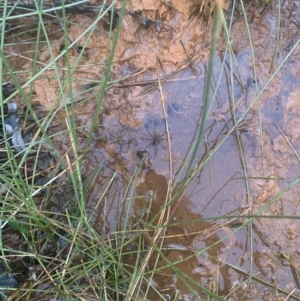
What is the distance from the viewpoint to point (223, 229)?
1.17m

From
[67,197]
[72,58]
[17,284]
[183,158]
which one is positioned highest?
[72,58]

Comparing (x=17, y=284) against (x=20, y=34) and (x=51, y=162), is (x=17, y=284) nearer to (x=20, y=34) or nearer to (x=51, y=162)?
(x=51, y=162)

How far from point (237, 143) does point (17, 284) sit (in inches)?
29.7

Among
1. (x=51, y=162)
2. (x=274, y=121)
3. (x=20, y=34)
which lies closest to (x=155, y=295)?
(x=51, y=162)

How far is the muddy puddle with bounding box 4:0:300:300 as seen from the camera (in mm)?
1158

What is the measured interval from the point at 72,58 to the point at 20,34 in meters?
0.17

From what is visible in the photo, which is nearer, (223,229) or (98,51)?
(223,229)

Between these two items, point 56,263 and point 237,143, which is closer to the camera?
point 56,263

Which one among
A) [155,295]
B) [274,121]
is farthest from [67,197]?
[274,121]

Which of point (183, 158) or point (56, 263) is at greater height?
point (183, 158)

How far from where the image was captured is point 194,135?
1.25 metres

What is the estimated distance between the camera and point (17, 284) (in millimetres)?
1114

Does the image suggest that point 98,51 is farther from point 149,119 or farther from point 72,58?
point 149,119

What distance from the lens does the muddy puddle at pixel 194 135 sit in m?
1.16
